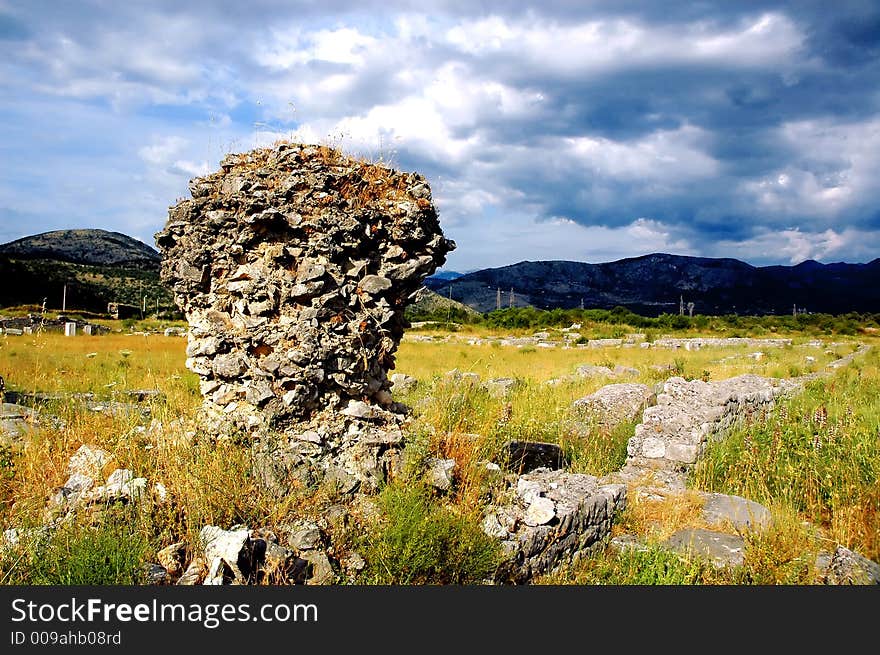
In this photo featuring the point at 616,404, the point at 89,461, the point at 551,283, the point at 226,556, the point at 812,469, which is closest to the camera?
the point at 226,556

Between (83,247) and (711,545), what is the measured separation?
149m

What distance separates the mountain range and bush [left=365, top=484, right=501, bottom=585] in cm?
7385

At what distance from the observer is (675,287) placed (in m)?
186

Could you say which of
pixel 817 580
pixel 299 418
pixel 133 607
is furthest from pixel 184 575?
pixel 817 580

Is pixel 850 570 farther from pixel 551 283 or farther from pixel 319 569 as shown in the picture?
pixel 551 283

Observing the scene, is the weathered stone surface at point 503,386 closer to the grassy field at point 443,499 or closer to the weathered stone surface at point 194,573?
the grassy field at point 443,499

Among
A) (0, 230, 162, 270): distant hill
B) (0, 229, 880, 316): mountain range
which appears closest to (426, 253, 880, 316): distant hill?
(0, 229, 880, 316): mountain range

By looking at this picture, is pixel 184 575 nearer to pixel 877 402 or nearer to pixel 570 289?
pixel 877 402

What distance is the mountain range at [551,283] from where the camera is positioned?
7619cm

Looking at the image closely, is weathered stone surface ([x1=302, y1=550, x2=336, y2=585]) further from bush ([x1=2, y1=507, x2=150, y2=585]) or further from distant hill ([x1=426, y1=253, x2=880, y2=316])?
distant hill ([x1=426, y1=253, x2=880, y2=316])

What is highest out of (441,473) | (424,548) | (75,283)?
(75,283)

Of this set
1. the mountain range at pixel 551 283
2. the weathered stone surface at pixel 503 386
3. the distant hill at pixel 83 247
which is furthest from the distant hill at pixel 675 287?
the weathered stone surface at pixel 503 386

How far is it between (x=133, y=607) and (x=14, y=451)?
2951mm

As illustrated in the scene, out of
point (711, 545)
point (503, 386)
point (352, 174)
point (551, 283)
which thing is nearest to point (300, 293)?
point (352, 174)
